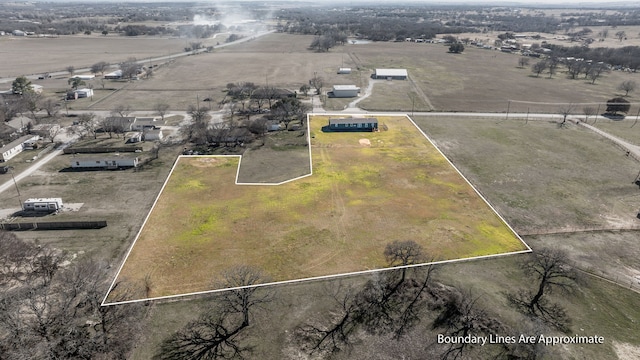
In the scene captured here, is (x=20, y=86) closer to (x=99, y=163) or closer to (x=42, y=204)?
(x=99, y=163)

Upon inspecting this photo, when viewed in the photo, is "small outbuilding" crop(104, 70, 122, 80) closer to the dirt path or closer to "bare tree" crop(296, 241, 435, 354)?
"bare tree" crop(296, 241, 435, 354)

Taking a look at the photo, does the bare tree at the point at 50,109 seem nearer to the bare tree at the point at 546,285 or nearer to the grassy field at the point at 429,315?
the grassy field at the point at 429,315

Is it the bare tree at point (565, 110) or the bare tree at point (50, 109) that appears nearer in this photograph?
the bare tree at point (565, 110)

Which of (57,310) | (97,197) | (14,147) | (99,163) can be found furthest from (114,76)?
(57,310)

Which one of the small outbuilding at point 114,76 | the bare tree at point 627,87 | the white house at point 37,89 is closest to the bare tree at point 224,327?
the white house at point 37,89

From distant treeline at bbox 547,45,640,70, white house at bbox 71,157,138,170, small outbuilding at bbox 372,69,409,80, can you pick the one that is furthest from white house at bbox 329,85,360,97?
distant treeline at bbox 547,45,640,70

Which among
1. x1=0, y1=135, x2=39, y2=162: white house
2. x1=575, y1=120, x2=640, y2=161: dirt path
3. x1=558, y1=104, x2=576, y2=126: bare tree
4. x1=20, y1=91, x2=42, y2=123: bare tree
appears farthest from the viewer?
x1=20, y1=91, x2=42, y2=123: bare tree

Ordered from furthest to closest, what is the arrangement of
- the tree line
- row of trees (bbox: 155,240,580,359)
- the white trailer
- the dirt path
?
→ the dirt path < the white trailer < row of trees (bbox: 155,240,580,359) < the tree line
